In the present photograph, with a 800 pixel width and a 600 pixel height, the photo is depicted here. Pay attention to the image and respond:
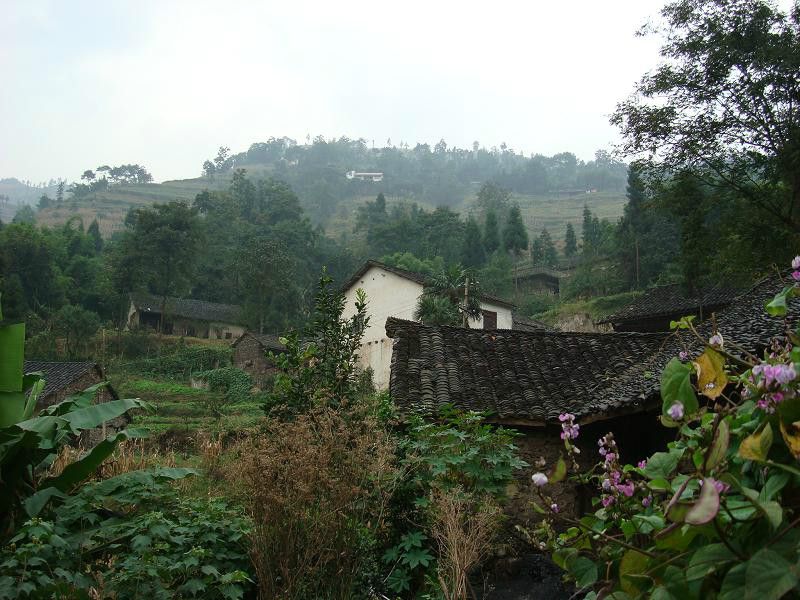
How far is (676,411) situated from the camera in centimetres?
203

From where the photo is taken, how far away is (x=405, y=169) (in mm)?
149250

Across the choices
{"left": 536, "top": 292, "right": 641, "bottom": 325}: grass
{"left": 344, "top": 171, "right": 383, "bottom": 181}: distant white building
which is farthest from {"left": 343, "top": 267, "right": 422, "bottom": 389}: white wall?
{"left": 344, "top": 171, "right": 383, "bottom": 181}: distant white building

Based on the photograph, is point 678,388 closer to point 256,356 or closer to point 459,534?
point 459,534

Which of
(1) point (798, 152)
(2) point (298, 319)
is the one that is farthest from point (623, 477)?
(2) point (298, 319)

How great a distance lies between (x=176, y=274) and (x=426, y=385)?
1752 inches

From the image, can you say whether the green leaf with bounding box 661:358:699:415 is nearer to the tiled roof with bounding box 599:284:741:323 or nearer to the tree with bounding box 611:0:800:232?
the tree with bounding box 611:0:800:232

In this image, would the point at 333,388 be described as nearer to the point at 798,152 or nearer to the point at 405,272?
the point at 798,152

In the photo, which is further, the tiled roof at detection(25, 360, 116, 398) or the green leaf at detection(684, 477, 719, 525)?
the tiled roof at detection(25, 360, 116, 398)

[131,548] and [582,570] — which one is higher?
[582,570]

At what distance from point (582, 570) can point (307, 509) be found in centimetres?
310

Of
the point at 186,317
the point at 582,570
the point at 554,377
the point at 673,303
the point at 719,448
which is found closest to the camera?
the point at 719,448

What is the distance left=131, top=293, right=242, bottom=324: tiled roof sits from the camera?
51812 mm

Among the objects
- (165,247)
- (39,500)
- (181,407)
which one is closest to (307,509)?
(39,500)

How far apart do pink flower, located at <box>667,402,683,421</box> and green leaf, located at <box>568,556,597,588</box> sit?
0.66 m
